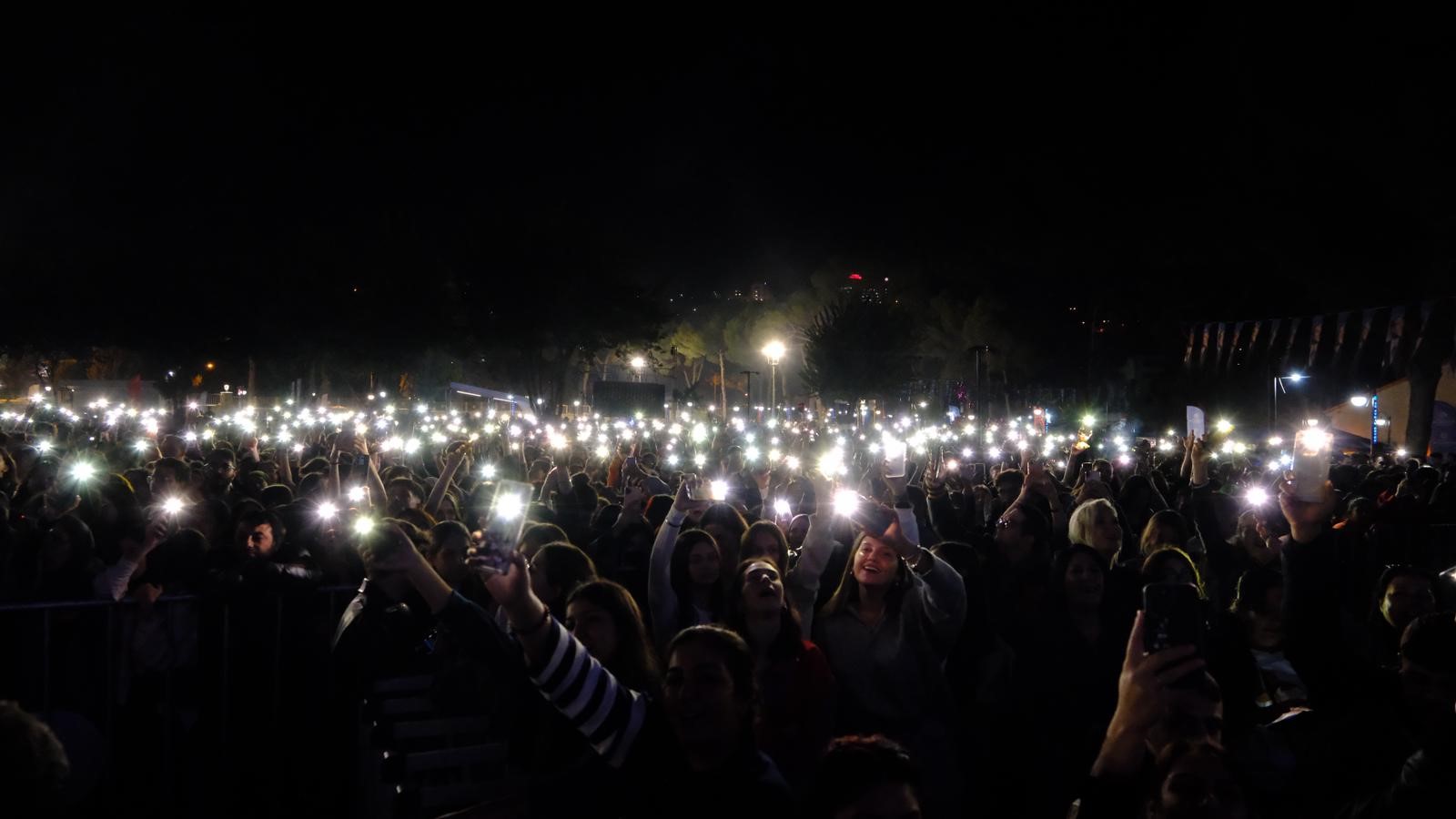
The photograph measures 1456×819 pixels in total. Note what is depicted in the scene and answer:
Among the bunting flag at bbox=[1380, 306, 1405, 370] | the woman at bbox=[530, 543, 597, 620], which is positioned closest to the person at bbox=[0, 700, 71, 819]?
the woman at bbox=[530, 543, 597, 620]

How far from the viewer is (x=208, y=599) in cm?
624

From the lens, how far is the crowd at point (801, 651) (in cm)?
305

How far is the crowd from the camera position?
3055 millimetres

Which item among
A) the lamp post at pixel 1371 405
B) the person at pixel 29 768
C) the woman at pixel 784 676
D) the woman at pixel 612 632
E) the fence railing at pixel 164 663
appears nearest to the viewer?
the person at pixel 29 768

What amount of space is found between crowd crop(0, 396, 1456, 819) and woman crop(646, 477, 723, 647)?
0.04ft

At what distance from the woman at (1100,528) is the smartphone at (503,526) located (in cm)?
468

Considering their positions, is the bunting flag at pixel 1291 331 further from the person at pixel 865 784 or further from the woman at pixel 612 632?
the person at pixel 865 784

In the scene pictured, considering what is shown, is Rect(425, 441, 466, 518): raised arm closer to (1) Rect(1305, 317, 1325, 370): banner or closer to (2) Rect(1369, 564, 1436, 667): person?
(2) Rect(1369, 564, 1436, 667): person

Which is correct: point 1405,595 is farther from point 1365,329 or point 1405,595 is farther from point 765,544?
point 1365,329

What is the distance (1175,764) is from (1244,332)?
19747mm

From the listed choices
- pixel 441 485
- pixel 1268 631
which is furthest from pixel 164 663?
pixel 1268 631

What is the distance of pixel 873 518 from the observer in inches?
195

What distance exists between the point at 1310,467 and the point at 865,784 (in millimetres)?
3953

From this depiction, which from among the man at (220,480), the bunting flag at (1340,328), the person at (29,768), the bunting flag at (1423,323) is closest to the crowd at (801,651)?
the person at (29,768)
